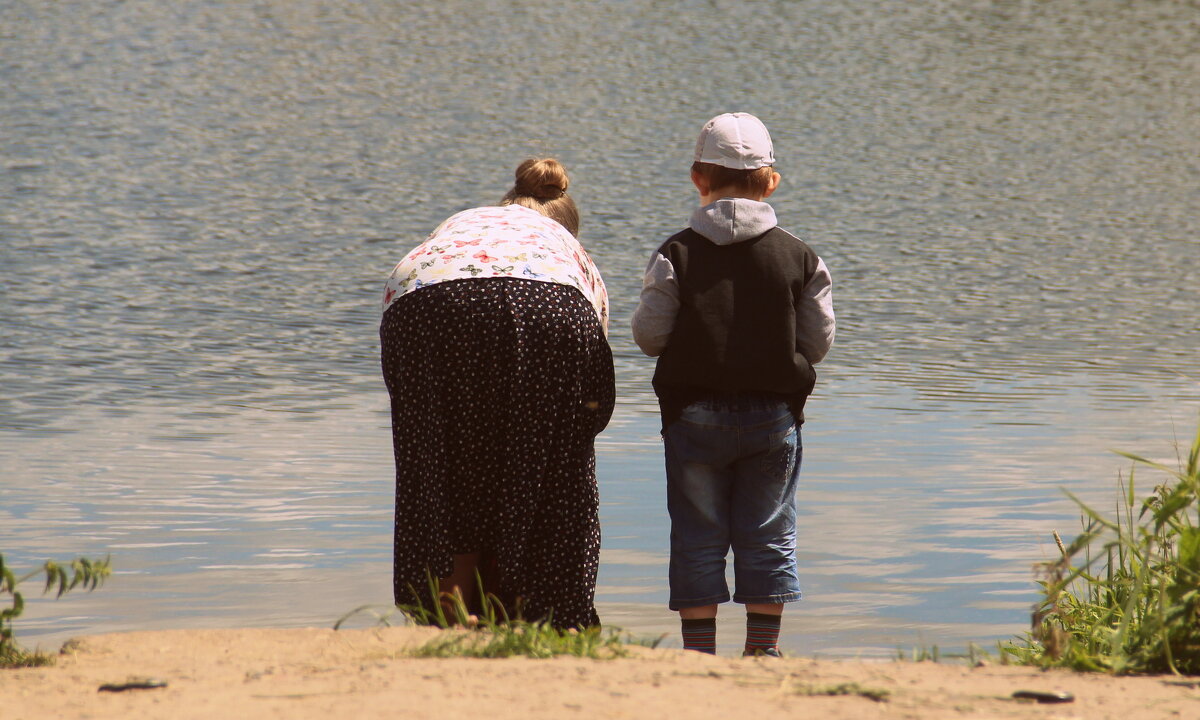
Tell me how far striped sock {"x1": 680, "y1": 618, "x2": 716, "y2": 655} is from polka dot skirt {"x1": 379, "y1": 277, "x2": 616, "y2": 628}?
307 millimetres

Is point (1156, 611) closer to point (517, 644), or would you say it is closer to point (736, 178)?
point (517, 644)

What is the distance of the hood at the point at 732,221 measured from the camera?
A: 414cm

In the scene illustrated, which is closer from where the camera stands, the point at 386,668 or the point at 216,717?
the point at 216,717

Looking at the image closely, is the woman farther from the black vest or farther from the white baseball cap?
the white baseball cap

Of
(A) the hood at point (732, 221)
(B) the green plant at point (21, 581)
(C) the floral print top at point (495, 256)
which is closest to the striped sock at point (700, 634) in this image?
(C) the floral print top at point (495, 256)

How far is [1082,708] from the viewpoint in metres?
3.10

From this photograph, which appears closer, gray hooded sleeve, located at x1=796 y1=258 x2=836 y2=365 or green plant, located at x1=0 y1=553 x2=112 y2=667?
green plant, located at x1=0 y1=553 x2=112 y2=667

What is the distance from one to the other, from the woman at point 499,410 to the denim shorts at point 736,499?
29 centimetres

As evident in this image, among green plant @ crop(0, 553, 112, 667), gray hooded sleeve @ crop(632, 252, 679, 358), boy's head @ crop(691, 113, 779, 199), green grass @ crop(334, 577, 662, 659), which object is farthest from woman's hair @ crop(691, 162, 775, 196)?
green plant @ crop(0, 553, 112, 667)

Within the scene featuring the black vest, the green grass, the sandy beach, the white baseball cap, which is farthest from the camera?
the white baseball cap

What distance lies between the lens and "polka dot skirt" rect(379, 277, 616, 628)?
4152 millimetres

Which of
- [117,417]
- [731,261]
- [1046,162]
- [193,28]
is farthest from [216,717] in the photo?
[193,28]

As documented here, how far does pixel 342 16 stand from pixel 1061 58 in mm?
11392

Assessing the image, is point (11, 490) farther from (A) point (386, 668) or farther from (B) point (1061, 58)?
(B) point (1061, 58)
